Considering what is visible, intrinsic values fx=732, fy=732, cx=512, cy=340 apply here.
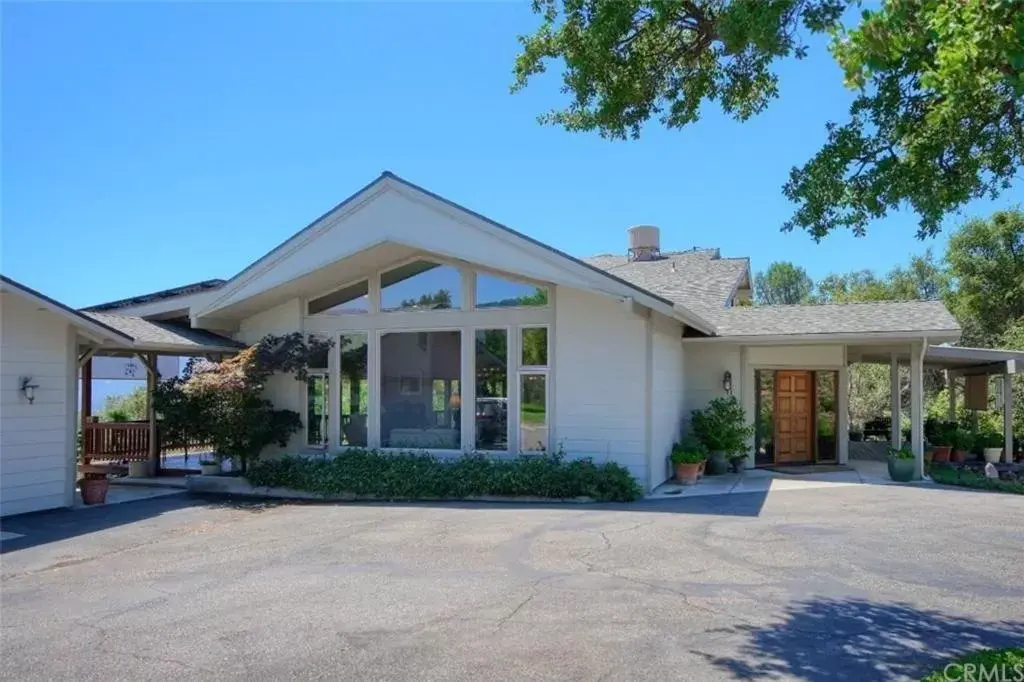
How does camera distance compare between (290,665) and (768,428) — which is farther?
(768,428)

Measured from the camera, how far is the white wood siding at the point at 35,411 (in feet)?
33.3

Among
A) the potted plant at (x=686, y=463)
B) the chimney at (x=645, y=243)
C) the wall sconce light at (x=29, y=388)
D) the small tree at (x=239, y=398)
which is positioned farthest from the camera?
the chimney at (x=645, y=243)

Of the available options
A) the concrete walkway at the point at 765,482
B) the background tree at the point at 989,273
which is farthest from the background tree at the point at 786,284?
the concrete walkway at the point at 765,482

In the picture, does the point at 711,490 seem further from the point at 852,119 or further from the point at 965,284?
the point at 965,284

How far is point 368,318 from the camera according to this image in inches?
541

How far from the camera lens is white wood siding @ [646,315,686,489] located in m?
12.0

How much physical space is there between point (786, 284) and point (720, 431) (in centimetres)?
3544

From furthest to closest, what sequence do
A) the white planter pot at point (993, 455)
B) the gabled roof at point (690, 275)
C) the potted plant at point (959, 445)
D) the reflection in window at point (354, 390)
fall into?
the potted plant at point (959, 445), the white planter pot at point (993, 455), the gabled roof at point (690, 275), the reflection in window at point (354, 390)

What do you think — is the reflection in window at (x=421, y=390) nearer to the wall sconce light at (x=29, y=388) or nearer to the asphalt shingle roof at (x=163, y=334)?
the asphalt shingle roof at (x=163, y=334)

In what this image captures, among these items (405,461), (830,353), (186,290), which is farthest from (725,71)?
(186,290)

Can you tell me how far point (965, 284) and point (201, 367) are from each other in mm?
25893

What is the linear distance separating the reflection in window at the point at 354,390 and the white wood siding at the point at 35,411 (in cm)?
447

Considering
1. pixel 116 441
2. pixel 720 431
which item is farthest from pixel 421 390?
pixel 116 441

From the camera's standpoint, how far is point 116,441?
14992 millimetres
